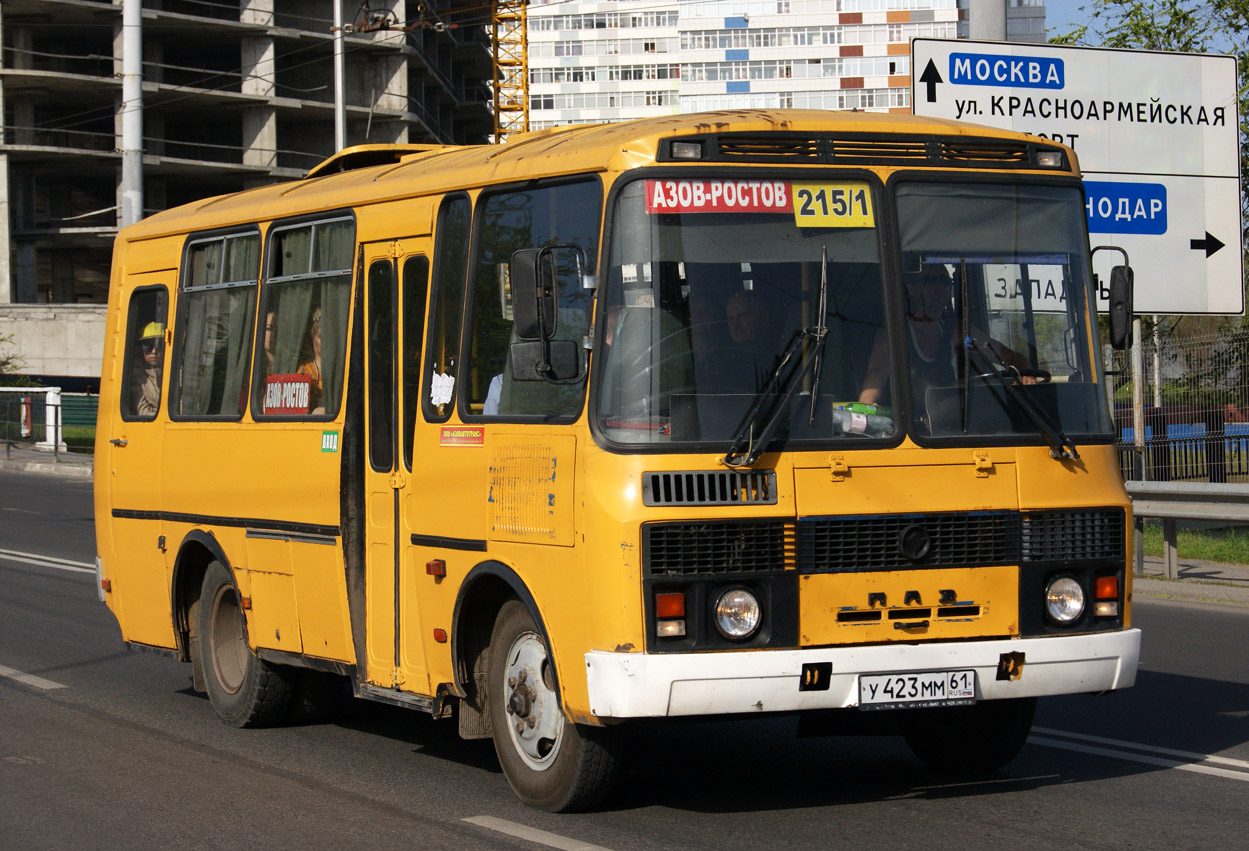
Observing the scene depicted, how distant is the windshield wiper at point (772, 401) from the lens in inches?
245

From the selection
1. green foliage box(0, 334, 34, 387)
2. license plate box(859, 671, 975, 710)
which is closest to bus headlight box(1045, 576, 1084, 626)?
license plate box(859, 671, 975, 710)

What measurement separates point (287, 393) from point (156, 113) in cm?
6867

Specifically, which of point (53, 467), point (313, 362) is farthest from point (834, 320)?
point (53, 467)

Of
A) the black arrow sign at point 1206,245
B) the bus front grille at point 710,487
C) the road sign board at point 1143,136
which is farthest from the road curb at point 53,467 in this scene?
the bus front grille at point 710,487

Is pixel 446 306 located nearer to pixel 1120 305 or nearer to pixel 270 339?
pixel 270 339

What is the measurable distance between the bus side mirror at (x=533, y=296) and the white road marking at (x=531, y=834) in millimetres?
1936

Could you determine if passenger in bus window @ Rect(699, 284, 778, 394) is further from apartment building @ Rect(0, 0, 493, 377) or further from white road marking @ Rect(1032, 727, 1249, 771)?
apartment building @ Rect(0, 0, 493, 377)

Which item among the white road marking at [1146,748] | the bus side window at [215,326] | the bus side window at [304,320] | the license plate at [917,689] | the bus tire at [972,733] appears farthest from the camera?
the bus side window at [215,326]

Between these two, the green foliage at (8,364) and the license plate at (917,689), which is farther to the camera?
the green foliage at (8,364)

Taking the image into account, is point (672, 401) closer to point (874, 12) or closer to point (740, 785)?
point (740, 785)

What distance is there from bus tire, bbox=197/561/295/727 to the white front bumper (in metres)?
3.60

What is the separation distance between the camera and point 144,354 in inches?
417

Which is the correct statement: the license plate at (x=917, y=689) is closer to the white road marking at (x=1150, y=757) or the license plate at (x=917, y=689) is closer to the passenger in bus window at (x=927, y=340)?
the passenger in bus window at (x=927, y=340)

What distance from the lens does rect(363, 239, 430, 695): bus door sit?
25.6 ft
